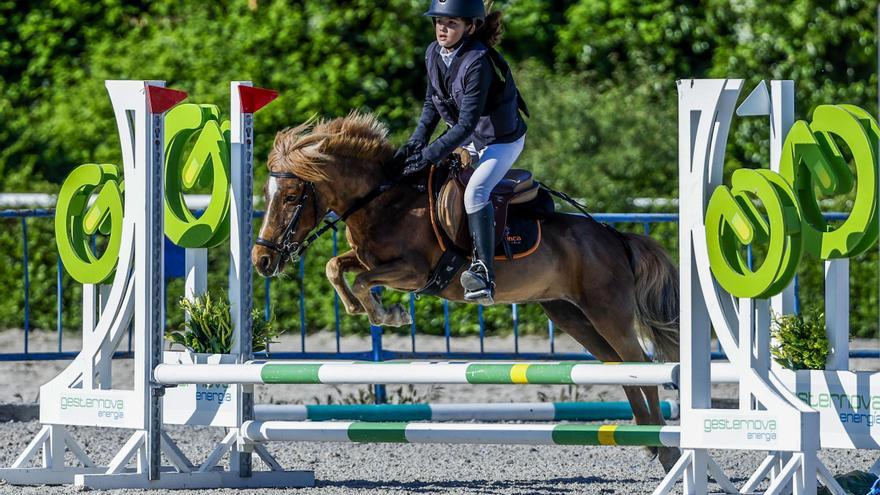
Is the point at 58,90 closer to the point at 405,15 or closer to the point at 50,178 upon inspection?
the point at 50,178

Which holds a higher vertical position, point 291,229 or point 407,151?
point 407,151

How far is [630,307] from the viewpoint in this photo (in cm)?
674

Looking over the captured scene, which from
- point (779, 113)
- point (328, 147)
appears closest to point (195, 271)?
point (328, 147)

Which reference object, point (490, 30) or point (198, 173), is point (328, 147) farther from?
point (490, 30)

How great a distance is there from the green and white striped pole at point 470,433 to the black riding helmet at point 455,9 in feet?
5.36

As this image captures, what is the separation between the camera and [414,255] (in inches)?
250

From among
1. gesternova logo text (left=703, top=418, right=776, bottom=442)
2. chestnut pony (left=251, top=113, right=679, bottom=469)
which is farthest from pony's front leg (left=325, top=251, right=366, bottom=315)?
gesternova logo text (left=703, top=418, right=776, bottom=442)

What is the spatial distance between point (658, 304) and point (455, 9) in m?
1.67

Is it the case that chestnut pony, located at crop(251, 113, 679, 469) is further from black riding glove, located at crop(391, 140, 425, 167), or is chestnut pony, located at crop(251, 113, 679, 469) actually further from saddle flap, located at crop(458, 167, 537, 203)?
saddle flap, located at crop(458, 167, 537, 203)

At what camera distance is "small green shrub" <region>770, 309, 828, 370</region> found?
17.8 feet

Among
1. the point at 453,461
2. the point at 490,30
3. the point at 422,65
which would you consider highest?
the point at 422,65


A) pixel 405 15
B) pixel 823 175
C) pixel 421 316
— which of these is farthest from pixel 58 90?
pixel 823 175

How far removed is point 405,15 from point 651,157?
260cm

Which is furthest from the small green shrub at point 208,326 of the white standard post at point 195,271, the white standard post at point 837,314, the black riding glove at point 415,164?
the white standard post at point 837,314
